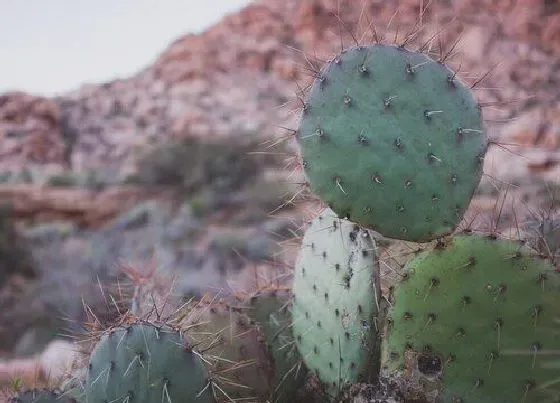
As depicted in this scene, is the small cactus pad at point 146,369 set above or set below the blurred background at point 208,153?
above

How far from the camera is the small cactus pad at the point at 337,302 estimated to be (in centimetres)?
221

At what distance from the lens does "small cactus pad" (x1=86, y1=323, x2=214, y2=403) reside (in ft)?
6.58

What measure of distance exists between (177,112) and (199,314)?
32.0 meters

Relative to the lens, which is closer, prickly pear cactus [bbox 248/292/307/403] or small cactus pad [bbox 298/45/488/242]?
small cactus pad [bbox 298/45/488/242]

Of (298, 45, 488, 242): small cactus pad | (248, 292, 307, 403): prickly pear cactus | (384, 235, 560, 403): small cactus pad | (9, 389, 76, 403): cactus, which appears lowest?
(248, 292, 307, 403): prickly pear cactus

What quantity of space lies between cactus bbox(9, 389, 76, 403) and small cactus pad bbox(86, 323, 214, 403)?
0.30 metres

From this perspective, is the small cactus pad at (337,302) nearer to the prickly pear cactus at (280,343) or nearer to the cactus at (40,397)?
the prickly pear cactus at (280,343)

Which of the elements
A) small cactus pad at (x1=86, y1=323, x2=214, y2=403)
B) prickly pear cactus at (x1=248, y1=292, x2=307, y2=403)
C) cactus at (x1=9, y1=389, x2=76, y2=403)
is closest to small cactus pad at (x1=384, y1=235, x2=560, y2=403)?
small cactus pad at (x1=86, y1=323, x2=214, y2=403)

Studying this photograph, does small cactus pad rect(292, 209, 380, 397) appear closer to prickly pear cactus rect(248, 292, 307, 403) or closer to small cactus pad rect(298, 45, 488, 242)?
prickly pear cactus rect(248, 292, 307, 403)

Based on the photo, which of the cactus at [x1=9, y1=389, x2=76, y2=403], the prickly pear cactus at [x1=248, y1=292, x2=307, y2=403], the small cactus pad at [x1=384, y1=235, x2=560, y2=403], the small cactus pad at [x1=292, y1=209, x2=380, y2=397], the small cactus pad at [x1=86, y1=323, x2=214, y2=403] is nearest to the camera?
the small cactus pad at [x1=384, y1=235, x2=560, y2=403]

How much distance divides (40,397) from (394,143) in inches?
50.5

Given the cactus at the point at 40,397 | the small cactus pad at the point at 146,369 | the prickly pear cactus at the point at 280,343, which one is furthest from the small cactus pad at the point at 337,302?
the cactus at the point at 40,397

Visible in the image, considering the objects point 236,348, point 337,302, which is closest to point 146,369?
point 236,348

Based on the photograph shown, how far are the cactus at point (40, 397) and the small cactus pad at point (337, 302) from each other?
29.5 inches
